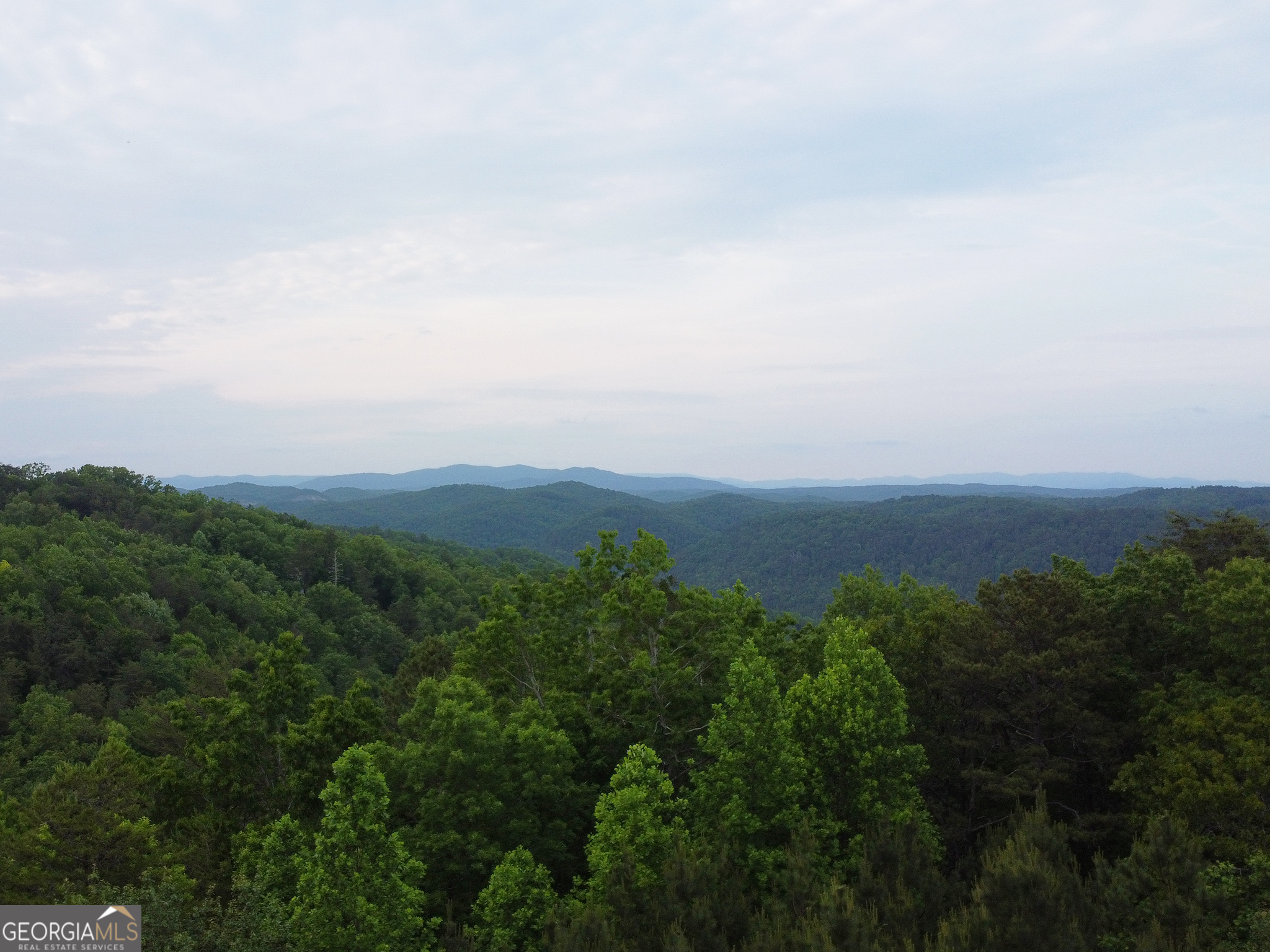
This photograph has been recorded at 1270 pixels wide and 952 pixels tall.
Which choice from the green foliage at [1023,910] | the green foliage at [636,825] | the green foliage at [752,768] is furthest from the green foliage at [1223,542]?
the green foliage at [636,825]

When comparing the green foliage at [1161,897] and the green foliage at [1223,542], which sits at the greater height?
the green foliage at [1223,542]

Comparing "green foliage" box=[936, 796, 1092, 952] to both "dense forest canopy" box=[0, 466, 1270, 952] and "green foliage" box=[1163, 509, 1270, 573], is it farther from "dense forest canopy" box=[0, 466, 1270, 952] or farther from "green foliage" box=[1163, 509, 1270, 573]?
"green foliage" box=[1163, 509, 1270, 573]

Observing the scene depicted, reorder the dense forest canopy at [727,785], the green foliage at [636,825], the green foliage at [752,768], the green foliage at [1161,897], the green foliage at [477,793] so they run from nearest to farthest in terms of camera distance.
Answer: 1. the green foliage at [1161,897]
2. the dense forest canopy at [727,785]
3. the green foliage at [636,825]
4. the green foliage at [752,768]
5. the green foliage at [477,793]

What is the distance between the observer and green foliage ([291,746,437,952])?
60.2 ft

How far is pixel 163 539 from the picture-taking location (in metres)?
114

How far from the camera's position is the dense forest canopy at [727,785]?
61.0ft

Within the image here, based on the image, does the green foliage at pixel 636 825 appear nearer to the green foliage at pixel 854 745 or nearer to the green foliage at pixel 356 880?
the green foliage at pixel 356 880

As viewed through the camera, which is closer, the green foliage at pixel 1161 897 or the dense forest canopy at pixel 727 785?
the green foliage at pixel 1161 897

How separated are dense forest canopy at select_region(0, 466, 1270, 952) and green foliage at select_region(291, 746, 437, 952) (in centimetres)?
7

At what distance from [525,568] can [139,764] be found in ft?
438

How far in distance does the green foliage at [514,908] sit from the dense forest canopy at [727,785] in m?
0.10

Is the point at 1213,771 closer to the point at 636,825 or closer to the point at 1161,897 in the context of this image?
the point at 1161,897

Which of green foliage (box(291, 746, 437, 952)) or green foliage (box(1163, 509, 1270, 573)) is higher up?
green foliage (box(1163, 509, 1270, 573))

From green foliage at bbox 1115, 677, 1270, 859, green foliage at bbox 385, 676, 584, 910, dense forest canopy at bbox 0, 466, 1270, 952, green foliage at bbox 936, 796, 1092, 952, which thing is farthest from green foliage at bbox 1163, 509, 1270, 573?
green foliage at bbox 385, 676, 584, 910
